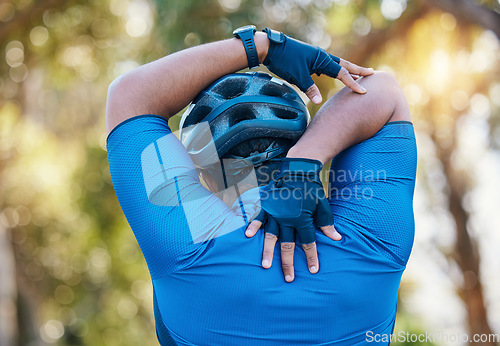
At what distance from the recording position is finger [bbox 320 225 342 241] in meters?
1.37

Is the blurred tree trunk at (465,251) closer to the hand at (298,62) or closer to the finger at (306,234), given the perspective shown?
the hand at (298,62)

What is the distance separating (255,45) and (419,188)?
9348 millimetres

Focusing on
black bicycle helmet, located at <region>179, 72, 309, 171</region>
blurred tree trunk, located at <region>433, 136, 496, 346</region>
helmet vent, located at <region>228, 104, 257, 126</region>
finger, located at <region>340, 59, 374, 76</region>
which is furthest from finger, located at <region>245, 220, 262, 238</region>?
blurred tree trunk, located at <region>433, 136, 496, 346</region>

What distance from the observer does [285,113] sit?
1.72m

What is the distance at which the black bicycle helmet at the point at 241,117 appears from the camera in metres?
1.65

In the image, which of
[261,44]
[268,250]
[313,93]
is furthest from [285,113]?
[268,250]

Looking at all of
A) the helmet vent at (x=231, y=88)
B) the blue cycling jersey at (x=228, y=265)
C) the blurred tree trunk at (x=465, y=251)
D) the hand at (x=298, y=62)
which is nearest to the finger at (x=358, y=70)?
the hand at (x=298, y=62)

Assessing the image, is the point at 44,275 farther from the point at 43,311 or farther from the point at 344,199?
the point at 344,199

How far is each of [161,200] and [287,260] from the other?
406 mm

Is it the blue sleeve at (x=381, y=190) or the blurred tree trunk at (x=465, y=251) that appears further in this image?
the blurred tree trunk at (x=465, y=251)

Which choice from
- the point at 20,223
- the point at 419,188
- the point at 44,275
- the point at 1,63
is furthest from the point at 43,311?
the point at 419,188

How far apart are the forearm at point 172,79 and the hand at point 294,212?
1.35ft

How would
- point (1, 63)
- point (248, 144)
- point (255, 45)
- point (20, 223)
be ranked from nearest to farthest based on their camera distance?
point (255, 45) < point (248, 144) < point (1, 63) < point (20, 223)

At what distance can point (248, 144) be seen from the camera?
1.70 meters
